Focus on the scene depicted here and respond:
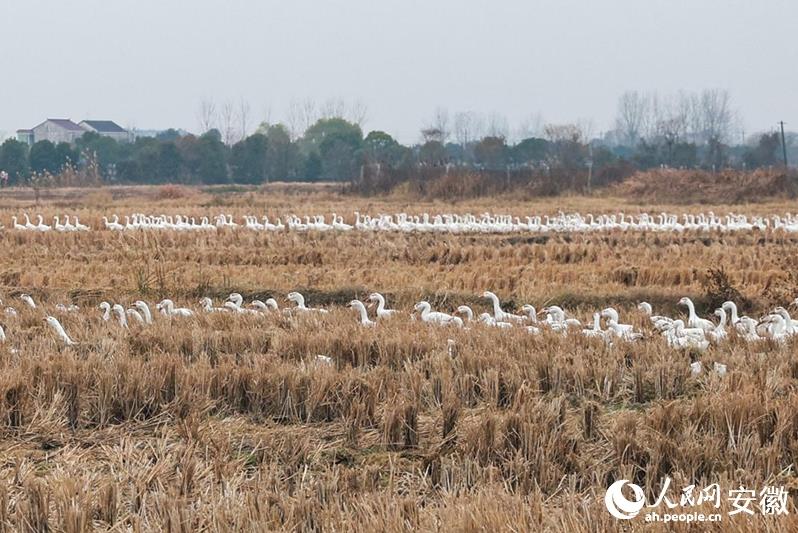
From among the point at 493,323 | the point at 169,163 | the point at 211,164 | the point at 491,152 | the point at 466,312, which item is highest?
the point at 491,152

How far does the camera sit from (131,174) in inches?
2675

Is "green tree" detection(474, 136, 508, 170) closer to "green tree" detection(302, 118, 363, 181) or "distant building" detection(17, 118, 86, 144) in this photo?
"green tree" detection(302, 118, 363, 181)

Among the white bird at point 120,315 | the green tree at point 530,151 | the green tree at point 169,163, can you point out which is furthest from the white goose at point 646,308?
the green tree at point 530,151

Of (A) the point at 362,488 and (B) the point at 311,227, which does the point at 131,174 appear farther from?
(A) the point at 362,488

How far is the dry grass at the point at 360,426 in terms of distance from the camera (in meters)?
4.89

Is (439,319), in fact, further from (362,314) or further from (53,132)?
(53,132)

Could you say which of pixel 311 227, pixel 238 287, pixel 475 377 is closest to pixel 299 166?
pixel 311 227

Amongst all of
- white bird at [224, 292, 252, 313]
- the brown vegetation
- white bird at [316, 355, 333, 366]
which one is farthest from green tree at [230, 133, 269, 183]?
white bird at [316, 355, 333, 366]

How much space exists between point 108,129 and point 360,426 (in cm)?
11316

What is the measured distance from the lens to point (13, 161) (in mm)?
65250

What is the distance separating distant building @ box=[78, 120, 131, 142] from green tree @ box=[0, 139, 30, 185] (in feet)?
150

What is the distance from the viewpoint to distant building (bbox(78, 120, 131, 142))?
366 ft

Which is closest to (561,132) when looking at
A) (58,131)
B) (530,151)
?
(530,151)

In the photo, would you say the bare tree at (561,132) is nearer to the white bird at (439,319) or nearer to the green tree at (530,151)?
the green tree at (530,151)
